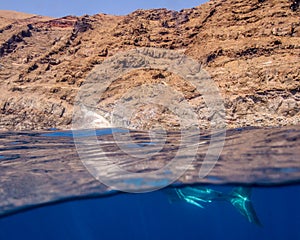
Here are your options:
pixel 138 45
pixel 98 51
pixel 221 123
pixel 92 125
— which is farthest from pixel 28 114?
pixel 221 123

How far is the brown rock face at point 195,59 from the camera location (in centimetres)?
1380

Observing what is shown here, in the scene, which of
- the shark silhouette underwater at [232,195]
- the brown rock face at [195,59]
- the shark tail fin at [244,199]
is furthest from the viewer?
the brown rock face at [195,59]

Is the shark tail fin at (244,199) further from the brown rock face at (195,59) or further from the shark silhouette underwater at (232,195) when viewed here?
the brown rock face at (195,59)

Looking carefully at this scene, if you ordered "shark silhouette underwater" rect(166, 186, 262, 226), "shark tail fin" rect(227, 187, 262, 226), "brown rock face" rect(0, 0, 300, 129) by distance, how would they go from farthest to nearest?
"brown rock face" rect(0, 0, 300, 129) < "shark silhouette underwater" rect(166, 186, 262, 226) < "shark tail fin" rect(227, 187, 262, 226)

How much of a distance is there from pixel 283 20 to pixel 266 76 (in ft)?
15.3

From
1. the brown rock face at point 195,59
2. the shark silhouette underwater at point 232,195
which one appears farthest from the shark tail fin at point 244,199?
the brown rock face at point 195,59

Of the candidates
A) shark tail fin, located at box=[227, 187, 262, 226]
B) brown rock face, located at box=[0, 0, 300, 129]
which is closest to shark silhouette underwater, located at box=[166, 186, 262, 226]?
shark tail fin, located at box=[227, 187, 262, 226]

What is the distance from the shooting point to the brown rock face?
13805 mm

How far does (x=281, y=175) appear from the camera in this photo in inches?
285

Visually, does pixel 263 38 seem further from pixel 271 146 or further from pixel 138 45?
pixel 271 146

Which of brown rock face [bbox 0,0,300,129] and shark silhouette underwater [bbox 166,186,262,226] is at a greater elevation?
brown rock face [bbox 0,0,300,129]

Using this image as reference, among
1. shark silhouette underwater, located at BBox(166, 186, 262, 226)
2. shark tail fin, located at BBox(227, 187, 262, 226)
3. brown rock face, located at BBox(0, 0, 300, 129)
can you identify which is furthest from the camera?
brown rock face, located at BBox(0, 0, 300, 129)

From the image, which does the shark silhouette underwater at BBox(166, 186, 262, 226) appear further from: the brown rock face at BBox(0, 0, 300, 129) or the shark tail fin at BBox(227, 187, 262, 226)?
the brown rock face at BBox(0, 0, 300, 129)

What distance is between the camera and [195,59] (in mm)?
17906
